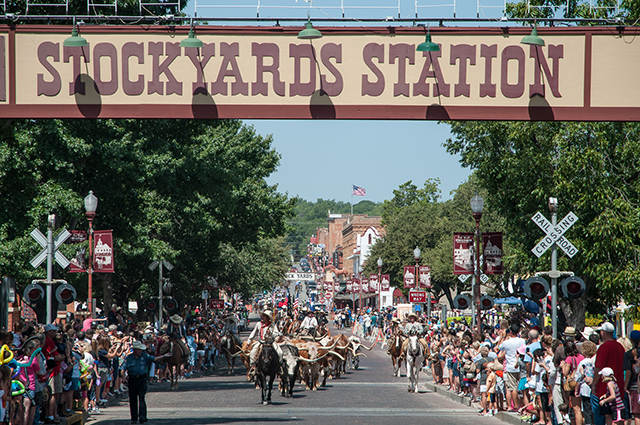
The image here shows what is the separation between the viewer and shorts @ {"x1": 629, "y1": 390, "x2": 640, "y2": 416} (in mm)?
12500

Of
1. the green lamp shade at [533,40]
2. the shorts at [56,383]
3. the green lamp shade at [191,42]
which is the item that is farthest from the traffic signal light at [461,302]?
the green lamp shade at [191,42]

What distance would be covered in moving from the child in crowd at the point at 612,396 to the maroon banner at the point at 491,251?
12.5 m

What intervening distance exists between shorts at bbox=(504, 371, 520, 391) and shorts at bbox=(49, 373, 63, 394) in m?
9.55

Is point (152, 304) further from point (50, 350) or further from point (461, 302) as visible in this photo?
point (50, 350)

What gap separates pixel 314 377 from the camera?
25.6m

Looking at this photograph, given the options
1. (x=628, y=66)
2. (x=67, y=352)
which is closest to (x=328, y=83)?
(x=628, y=66)

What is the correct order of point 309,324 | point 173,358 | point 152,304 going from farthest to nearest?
point 152,304
point 309,324
point 173,358

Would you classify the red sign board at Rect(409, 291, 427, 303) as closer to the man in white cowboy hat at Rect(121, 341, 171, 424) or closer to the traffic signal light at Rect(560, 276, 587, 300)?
the traffic signal light at Rect(560, 276, 587, 300)

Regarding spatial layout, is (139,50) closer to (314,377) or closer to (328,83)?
(328,83)

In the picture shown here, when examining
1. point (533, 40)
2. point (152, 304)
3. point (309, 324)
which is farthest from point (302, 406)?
point (152, 304)

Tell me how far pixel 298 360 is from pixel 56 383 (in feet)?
29.8

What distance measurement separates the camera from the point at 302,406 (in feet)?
67.9

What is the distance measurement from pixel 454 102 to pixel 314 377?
15.0 meters

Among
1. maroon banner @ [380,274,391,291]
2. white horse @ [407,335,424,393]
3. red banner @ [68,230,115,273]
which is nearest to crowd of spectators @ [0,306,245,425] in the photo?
red banner @ [68,230,115,273]
